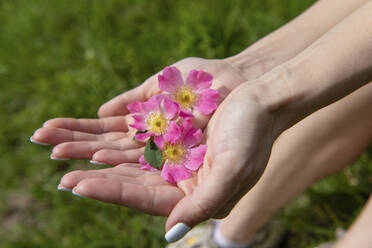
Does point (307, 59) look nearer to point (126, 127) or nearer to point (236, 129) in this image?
point (236, 129)

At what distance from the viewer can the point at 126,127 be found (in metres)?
1.52

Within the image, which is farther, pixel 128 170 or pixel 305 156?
pixel 305 156

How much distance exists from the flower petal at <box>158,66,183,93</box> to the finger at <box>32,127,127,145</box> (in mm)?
258

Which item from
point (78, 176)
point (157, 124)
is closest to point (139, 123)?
point (157, 124)

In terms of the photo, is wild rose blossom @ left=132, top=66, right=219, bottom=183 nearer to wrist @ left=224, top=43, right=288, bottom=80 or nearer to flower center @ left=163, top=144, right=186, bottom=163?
flower center @ left=163, top=144, right=186, bottom=163

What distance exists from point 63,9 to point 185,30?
1.14m

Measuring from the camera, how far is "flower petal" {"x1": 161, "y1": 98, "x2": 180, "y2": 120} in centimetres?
143

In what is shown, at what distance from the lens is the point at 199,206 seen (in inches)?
39.1

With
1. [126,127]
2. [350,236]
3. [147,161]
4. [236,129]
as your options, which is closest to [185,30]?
[126,127]

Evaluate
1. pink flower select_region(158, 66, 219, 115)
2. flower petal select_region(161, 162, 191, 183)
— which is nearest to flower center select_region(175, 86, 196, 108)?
pink flower select_region(158, 66, 219, 115)

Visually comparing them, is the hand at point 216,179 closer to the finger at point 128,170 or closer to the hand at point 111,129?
the finger at point 128,170

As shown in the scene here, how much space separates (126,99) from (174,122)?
26 cm

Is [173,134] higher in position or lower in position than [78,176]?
lower

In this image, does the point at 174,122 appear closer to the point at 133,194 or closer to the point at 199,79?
the point at 199,79
